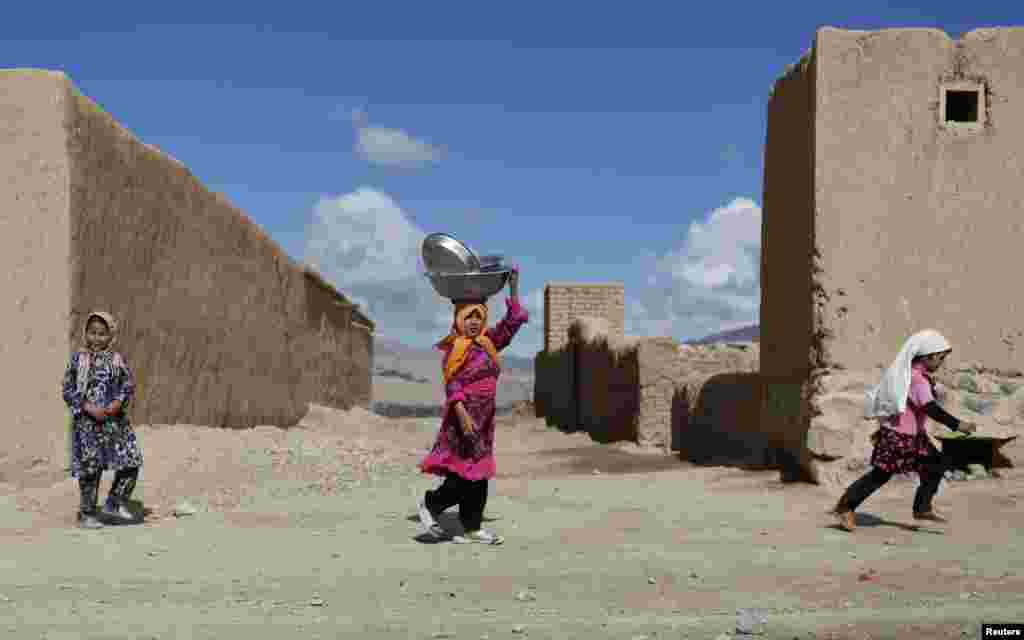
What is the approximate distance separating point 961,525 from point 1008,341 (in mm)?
2395

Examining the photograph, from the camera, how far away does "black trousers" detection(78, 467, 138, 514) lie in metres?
5.99

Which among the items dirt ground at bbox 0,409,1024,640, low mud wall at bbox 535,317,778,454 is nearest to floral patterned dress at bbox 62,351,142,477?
dirt ground at bbox 0,409,1024,640

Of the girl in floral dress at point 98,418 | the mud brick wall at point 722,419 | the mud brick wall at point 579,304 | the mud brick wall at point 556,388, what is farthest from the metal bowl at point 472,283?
the mud brick wall at point 579,304

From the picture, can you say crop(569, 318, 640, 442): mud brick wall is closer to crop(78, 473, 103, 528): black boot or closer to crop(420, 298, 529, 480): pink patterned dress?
crop(420, 298, 529, 480): pink patterned dress

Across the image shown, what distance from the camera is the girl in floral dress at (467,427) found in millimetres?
5566

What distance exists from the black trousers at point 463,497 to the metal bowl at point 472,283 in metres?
1.06

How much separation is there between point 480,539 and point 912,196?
14.8ft

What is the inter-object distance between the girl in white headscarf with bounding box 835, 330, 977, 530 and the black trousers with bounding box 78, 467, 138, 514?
4335 mm

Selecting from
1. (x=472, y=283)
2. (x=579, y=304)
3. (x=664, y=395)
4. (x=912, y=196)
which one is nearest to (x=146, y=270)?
(x=472, y=283)

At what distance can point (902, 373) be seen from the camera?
5.88 meters

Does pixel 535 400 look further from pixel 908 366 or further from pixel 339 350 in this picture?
pixel 908 366

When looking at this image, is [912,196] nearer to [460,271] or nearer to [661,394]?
[460,271]

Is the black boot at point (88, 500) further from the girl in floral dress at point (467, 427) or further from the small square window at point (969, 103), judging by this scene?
the small square window at point (969, 103)

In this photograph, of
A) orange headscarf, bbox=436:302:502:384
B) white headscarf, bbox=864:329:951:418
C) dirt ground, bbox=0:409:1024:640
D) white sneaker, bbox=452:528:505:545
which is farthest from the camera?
white headscarf, bbox=864:329:951:418
